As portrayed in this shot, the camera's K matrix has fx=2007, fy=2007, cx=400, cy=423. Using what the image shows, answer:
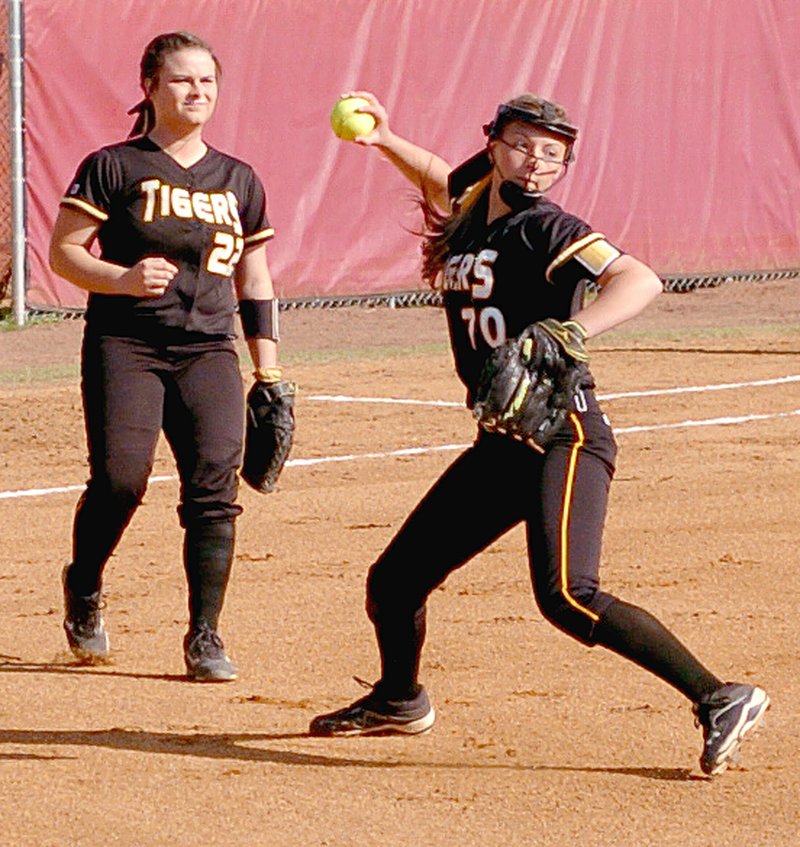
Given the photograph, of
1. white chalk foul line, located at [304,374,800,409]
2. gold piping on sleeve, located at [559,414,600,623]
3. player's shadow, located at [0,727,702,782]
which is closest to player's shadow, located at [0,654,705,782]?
player's shadow, located at [0,727,702,782]

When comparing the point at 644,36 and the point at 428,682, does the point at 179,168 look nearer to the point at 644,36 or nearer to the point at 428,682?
the point at 428,682

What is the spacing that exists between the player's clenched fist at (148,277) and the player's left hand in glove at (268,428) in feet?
2.18

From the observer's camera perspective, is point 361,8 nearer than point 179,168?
No

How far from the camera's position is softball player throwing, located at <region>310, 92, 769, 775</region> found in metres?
5.11

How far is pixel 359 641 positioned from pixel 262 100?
34.9ft

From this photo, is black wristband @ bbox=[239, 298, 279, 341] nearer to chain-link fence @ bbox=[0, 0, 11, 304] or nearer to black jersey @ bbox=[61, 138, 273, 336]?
black jersey @ bbox=[61, 138, 273, 336]

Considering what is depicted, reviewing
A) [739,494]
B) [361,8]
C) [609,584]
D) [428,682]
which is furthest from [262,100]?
[428,682]

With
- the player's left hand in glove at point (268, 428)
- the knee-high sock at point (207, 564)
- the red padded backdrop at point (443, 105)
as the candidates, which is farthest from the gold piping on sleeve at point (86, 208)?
the red padded backdrop at point (443, 105)

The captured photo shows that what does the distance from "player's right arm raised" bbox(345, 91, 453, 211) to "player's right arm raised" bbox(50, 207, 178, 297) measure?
734 mm

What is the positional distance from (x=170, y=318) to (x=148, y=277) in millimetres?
286

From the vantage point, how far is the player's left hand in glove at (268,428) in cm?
657

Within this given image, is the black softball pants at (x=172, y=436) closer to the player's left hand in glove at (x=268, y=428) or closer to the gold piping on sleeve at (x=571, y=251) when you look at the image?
the player's left hand in glove at (x=268, y=428)

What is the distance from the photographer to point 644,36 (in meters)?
19.0

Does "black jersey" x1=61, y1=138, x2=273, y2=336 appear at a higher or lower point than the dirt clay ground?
Answer: higher
